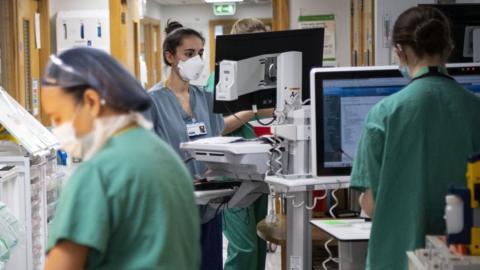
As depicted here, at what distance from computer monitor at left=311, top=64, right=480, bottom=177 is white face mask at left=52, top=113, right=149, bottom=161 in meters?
1.30

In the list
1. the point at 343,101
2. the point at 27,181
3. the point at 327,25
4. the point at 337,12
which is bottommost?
the point at 27,181

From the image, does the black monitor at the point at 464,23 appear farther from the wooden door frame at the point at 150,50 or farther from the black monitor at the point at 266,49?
the wooden door frame at the point at 150,50

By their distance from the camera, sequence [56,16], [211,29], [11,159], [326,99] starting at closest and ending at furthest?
[326,99]
[11,159]
[56,16]
[211,29]

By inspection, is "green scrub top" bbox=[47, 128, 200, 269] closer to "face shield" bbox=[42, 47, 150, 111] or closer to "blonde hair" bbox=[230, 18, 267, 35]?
"face shield" bbox=[42, 47, 150, 111]

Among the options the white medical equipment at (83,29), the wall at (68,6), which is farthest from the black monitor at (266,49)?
the wall at (68,6)

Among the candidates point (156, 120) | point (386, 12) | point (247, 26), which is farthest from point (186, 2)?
point (156, 120)

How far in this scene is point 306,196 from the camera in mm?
2834

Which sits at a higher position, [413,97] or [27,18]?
[27,18]

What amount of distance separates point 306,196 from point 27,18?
14.1 ft

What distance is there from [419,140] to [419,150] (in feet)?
0.09

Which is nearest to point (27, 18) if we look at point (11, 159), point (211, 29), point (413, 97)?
point (11, 159)

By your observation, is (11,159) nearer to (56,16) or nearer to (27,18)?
(27,18)

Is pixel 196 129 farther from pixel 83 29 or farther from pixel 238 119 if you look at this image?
pixel 83 29

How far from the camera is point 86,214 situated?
4.60 feet
